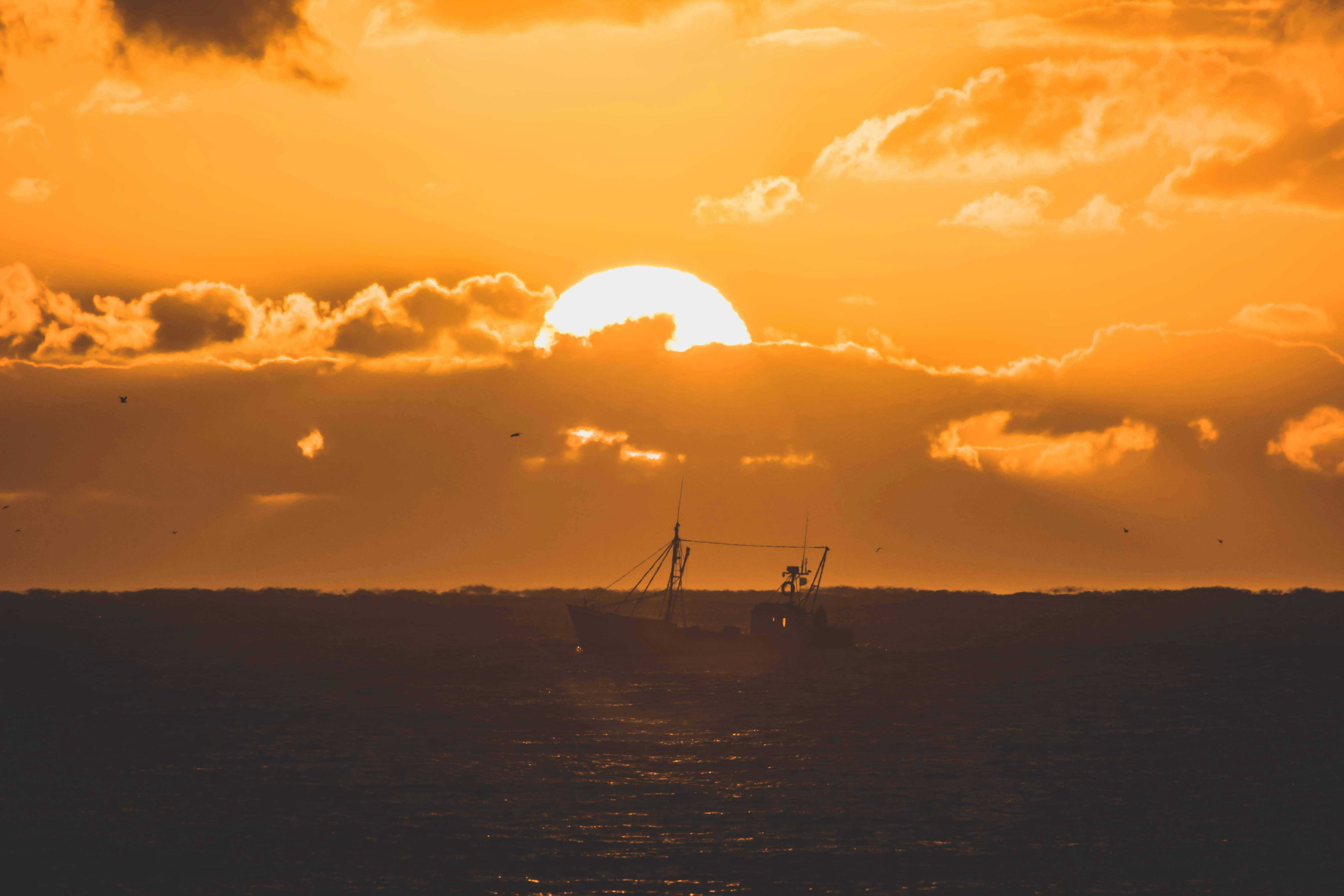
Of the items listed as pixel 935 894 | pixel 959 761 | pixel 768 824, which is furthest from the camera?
pixel 959 761

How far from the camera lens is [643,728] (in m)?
88.6

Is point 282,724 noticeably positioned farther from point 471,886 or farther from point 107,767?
point 471,886

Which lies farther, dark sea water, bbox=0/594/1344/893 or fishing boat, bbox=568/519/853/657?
fishing boat, bbox=568/519/853/657

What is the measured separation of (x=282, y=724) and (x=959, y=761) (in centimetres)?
5210

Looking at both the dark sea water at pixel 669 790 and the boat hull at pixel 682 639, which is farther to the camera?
the boat hull at pixel 682 639

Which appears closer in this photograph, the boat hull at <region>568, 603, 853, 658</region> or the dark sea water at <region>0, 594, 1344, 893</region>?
the dark sea water at <region>0, 594, 1344, 893</region>

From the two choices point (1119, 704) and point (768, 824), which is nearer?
point (768, 824)

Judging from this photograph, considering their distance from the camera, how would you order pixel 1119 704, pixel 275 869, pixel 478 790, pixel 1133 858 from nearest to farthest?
pixel 275 869 < pixel 1133 858 < pixel 478 790 < pixel 1119 704

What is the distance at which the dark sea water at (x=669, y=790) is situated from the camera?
45.2 m

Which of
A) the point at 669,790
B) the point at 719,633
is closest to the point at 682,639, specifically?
the point at 719,633

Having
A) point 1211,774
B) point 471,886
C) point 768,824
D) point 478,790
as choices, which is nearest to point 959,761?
point 1211,774

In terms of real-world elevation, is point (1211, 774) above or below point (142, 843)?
above

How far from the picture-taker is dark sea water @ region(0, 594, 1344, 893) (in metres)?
45.2

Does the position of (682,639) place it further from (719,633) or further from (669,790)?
(669,790)
